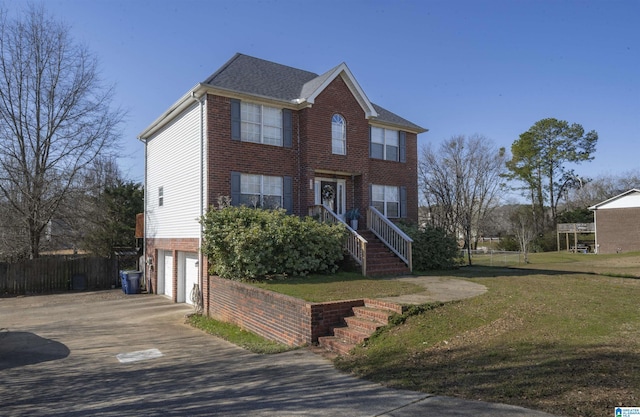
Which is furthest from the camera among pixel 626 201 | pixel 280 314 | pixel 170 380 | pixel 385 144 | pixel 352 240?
pixel 626 201

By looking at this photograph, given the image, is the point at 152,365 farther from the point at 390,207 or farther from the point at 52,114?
the point at 52,114

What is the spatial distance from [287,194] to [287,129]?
2499mm

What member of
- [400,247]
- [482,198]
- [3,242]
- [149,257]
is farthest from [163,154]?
[482,198]

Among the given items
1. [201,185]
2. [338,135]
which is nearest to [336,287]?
[201,185]

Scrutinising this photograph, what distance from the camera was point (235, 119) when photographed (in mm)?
14273

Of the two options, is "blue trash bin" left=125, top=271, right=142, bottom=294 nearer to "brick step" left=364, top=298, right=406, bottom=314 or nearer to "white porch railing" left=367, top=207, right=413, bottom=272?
"white porch railing" left=367, top=207, right=413, bottom=272

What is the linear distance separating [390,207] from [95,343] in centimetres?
1288

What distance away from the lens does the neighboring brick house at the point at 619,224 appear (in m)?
35.9

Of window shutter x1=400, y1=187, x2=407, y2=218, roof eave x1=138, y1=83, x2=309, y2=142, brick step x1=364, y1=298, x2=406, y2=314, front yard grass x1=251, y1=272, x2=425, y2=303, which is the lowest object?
brick step x1=364, y1=298, x2=406, y2=314

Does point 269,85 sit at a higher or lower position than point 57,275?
higher

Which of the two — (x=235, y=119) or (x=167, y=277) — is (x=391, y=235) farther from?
(x=167, y=277)

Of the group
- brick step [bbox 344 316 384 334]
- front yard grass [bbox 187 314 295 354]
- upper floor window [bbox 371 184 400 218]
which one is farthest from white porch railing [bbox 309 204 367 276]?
brick step [bbox 344 316 384 334]

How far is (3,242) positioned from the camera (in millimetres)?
19438

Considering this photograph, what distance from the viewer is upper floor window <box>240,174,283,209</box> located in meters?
14.5
